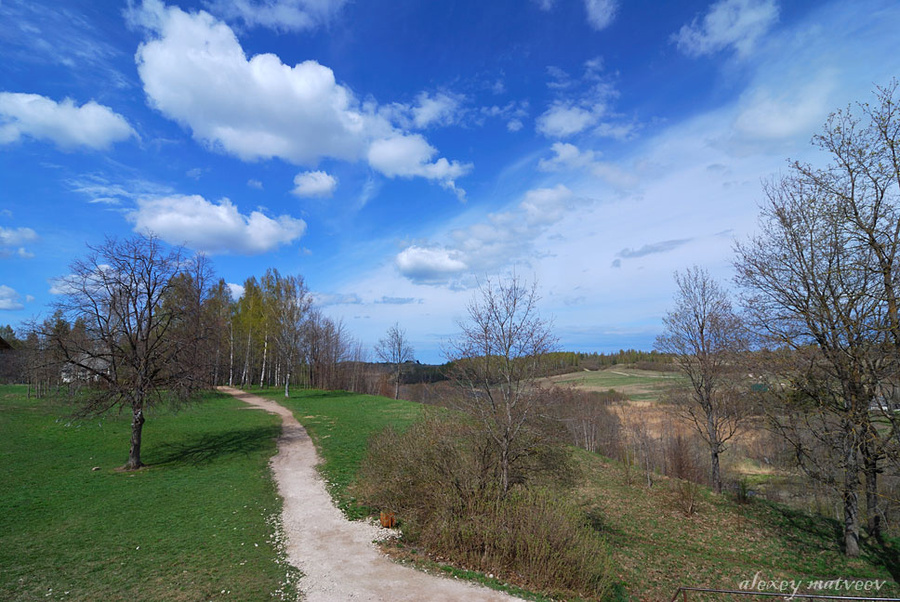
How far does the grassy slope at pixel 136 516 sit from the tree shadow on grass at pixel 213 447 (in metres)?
0.05

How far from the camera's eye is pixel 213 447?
19172mm

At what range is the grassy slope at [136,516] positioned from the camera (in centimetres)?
774

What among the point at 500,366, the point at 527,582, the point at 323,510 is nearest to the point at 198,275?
the point at 323,510

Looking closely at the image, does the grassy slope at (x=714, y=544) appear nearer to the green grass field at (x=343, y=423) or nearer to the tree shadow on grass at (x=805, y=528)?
the tree shadow on grass at (x=805, y=528)

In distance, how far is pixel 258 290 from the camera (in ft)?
158

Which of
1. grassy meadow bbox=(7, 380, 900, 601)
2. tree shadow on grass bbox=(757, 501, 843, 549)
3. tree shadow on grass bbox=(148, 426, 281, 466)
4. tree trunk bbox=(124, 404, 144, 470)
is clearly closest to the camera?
grassy meadow bbox=(7, 380, 900, 601)

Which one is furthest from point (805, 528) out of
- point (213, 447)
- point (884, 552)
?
point (213, 447)

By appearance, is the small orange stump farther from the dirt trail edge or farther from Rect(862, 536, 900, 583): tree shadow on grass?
Rect(862, 536, 900, 583): tree shadow on grass

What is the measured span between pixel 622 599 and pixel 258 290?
46729mm

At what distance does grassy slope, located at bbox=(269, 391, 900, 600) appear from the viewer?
11.1m

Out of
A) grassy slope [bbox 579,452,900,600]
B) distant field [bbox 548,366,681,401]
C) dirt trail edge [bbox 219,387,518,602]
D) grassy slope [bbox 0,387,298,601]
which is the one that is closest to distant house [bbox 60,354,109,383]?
grassy slope [bbox 0,387,298,601]

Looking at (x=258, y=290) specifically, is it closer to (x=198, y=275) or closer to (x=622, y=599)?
(x=198, y=275)

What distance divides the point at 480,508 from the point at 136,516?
8936mm

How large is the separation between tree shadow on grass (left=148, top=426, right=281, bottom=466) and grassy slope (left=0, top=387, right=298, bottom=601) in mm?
48
